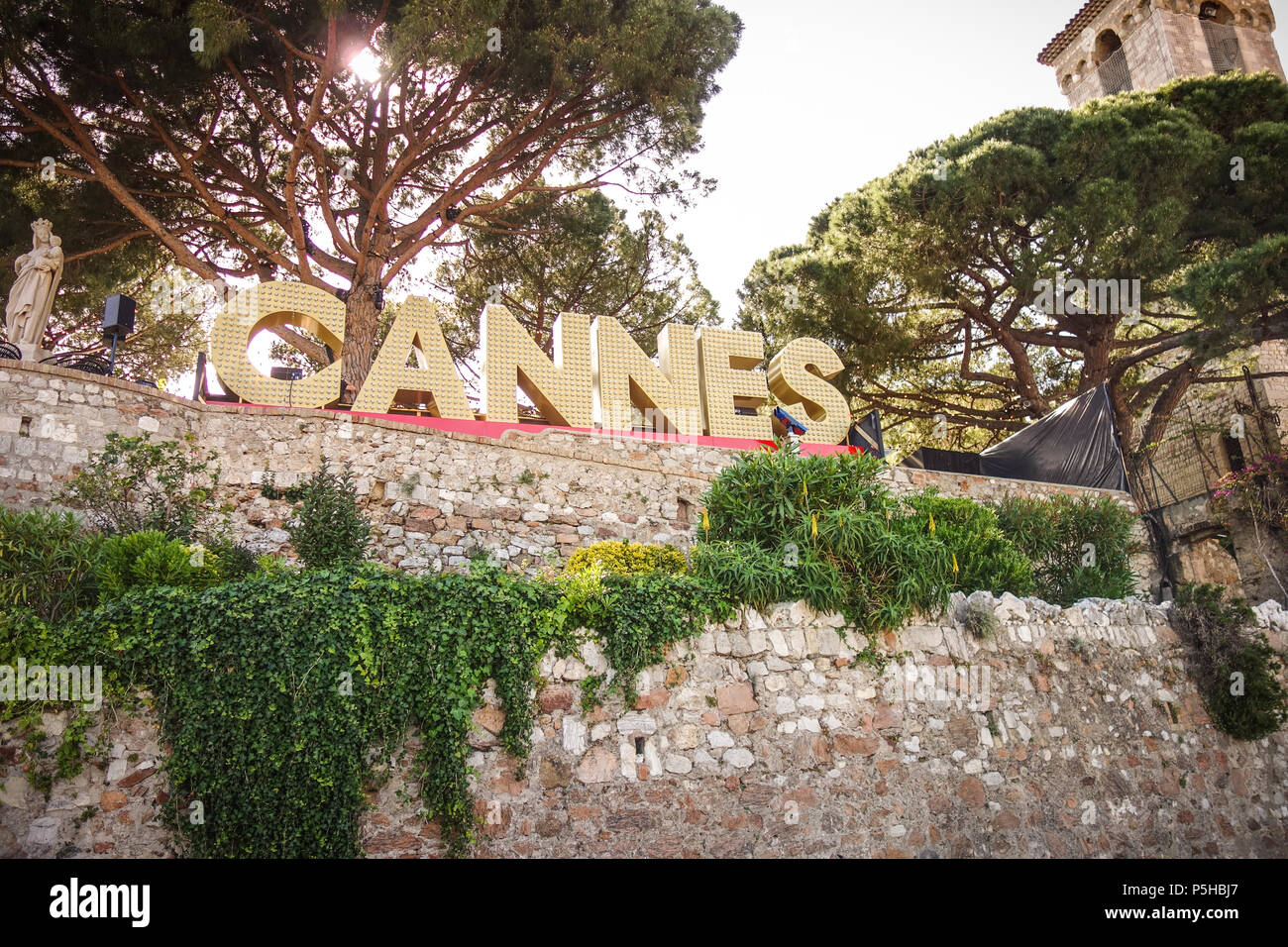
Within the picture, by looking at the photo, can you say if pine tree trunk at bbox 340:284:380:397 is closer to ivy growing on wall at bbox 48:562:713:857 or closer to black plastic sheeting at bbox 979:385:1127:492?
ivy growing on wall at bbox 48:562:713:857

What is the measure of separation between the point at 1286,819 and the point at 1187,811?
1.36 m

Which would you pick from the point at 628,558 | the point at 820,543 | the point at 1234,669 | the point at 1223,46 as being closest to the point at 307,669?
the point at 820,543

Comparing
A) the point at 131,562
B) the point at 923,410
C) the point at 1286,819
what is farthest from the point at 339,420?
the point at 923,410

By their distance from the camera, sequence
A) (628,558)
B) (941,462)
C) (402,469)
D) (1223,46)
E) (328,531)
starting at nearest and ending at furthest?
1. (328,531)
2. (628,558)
3. (402,469)
4. (941,462)
5. (1223,46)

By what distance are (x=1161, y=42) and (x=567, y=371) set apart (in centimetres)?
2621

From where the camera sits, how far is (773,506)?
8312 millimetres

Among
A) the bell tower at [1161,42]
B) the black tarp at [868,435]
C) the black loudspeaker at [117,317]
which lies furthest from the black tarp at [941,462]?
the bell tower at [1161,42]

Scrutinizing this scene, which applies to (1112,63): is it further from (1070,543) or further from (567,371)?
(567,371)

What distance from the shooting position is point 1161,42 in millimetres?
28250

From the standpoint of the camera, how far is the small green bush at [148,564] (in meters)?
6.64

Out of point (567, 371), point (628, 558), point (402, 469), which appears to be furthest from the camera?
point (567, 371)

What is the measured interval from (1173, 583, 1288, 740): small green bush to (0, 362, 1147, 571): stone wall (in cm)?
627

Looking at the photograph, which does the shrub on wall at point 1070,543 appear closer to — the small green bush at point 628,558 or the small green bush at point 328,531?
the small green bush at point 628,558
